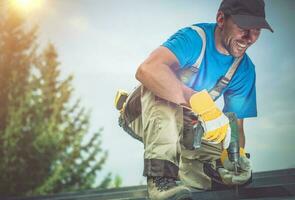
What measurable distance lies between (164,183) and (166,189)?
24mm

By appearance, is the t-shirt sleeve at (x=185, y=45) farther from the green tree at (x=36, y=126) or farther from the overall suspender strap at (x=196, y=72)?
the green tree at (x=36, y=126)

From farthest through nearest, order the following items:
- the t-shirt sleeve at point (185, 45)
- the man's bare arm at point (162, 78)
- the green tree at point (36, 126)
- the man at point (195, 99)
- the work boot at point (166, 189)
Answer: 1. the green tree at point (36, 126)
2. the t-shirt sleeve at point (185, 45)
3. the man's bare arm at point (162, 78)
4. the man at point (195, 99)
5. the work boot at point (166, 189)

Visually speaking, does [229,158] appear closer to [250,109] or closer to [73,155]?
[250,109]

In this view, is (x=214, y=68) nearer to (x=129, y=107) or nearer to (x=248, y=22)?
(x=248, y=22)

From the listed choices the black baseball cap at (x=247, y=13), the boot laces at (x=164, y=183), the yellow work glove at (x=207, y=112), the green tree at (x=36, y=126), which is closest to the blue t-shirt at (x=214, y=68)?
the black baseball cap at (x=247, y=13)

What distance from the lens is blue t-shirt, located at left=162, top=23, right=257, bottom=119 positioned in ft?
5.69

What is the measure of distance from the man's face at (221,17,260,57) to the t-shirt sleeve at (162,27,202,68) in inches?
6.6

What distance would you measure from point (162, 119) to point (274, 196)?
2.00ft

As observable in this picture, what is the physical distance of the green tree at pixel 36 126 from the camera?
9281mm

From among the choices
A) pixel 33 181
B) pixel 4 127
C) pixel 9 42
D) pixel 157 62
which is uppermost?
pixel 9 42

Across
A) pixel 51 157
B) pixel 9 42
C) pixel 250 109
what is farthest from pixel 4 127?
pixel 250 109

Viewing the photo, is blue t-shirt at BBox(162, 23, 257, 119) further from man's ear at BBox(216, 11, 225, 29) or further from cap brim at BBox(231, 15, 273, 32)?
cap brim at BBox(231, 15, 273, 32)

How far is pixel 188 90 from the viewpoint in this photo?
1.62 m

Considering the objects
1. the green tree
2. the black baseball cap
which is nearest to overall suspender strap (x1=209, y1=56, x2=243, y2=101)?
the black baseball cap
